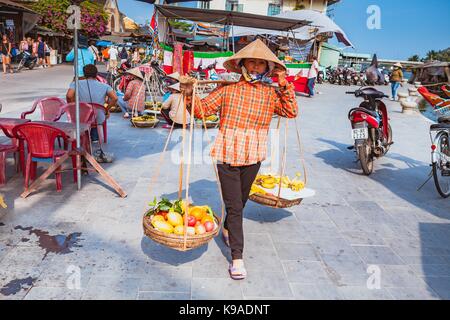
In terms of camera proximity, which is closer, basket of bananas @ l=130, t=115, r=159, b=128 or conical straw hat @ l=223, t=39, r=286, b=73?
conical straw hat @ l=223, t=39, r=286, b=73

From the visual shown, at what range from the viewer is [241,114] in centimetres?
293

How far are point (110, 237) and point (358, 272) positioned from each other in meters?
2.12

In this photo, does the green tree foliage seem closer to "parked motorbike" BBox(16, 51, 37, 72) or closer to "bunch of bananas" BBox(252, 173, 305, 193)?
"parked motorbike" BBox(16, 51, 37, 72)

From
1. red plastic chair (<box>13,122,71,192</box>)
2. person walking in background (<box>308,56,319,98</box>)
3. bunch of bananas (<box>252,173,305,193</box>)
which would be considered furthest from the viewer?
person walking in background (<box>308,56,319,98</box>)

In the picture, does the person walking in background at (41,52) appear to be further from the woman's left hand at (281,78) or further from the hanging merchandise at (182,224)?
the woman's left hand at (281,78)

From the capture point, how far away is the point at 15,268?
9.53 ft

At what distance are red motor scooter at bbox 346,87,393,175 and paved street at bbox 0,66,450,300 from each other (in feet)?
1.17

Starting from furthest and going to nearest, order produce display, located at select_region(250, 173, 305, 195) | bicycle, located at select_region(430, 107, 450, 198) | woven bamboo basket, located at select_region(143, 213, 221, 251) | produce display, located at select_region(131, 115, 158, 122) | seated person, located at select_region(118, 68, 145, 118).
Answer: seated person, located at select_region(118, 68, 145, 118), produce display, located at select_region(131, 115, 158, 122), bicycle, located at select_region(430, 107, 450, 198), produce display, located at select_region(250, 173, 305, 195), woven bamboo basket, located at select_region(143, 213, 221, 251)

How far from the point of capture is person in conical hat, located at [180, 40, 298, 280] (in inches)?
115

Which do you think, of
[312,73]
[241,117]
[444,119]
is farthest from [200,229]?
[312,73]

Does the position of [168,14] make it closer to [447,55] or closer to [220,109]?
[220,109]

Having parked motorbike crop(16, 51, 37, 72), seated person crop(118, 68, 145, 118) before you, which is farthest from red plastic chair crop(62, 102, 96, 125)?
parked motorbike crop(16, 51, 37, 72)

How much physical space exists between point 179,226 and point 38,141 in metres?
2.41
